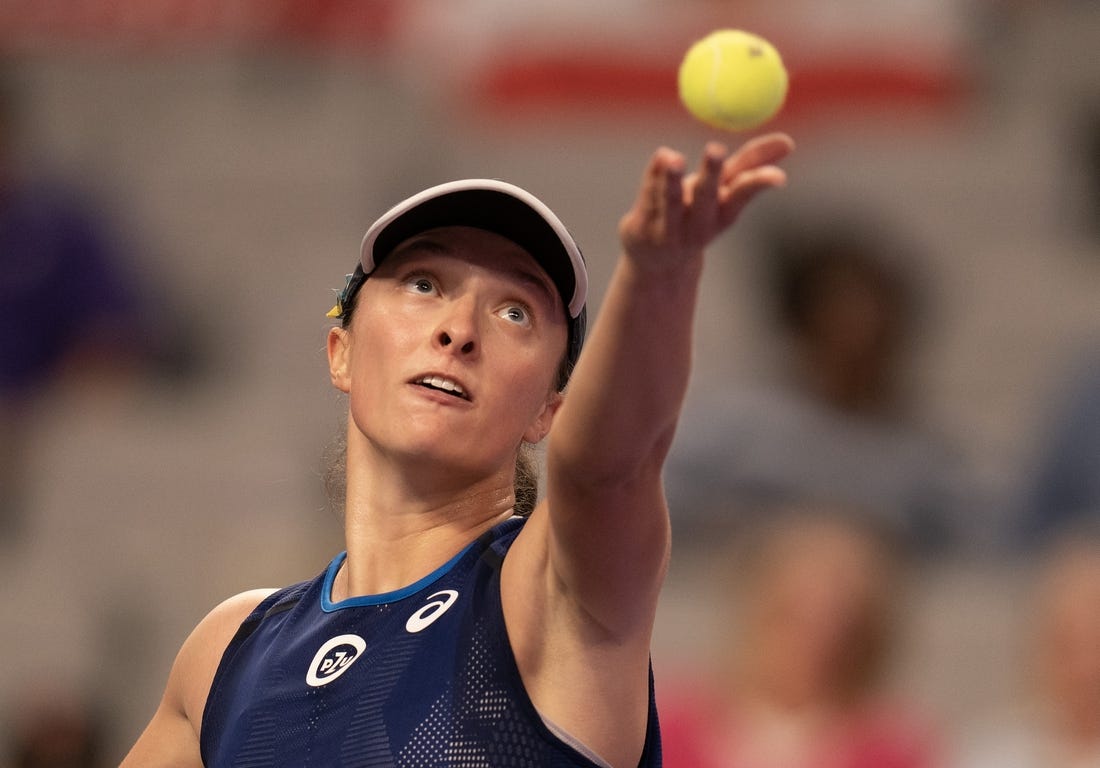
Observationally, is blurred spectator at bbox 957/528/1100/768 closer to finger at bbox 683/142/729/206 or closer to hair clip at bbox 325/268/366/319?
hair clip at bbox 325/268/366/319

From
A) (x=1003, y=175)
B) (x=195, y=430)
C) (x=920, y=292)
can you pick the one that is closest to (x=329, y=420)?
(x=195, y=430)

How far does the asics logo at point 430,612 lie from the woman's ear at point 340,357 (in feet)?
1.68

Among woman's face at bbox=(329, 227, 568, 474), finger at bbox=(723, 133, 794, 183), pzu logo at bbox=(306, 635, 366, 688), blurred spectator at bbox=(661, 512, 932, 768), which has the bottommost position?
blurred spectator at bbox=(661, 512, 932, 768)

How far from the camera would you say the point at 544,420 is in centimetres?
276

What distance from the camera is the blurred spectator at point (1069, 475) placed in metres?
5.80

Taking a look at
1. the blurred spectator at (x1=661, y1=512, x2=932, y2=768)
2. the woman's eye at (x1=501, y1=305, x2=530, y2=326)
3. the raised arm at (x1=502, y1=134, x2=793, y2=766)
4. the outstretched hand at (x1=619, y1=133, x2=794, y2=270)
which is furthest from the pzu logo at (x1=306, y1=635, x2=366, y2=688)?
the blurred spectator at (x1=661, y1=512, x2=932, y2=768)

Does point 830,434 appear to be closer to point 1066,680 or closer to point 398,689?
point 1066,680

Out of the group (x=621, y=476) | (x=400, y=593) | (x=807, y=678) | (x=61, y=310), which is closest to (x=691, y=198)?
(x=621, y=476)

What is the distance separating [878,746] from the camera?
12.6ft

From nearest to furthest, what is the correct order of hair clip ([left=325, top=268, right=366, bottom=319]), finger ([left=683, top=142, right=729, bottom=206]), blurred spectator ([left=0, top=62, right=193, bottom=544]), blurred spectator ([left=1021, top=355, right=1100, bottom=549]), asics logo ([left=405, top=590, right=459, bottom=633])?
finger ([left=683, top=142, right=729, bottom=206]) → asics logo ([left=405, top=590, right=459, bottom=633]) → hair clip ([left=325, top=268, right=366, bottom=319]) → blurred spectator ([left=1021, top=355, right=1100, bottom=549]) → blurred spectator ([left=0, top=62, right=193, bottom=544])

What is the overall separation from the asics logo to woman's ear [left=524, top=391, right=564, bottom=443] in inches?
13.7

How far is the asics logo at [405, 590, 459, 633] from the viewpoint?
2443mm

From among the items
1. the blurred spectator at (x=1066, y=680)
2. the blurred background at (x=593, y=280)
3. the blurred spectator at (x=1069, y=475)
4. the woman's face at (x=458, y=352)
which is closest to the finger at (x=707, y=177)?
the woman's face at (x=458, y=352)

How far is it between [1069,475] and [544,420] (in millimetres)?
3628
